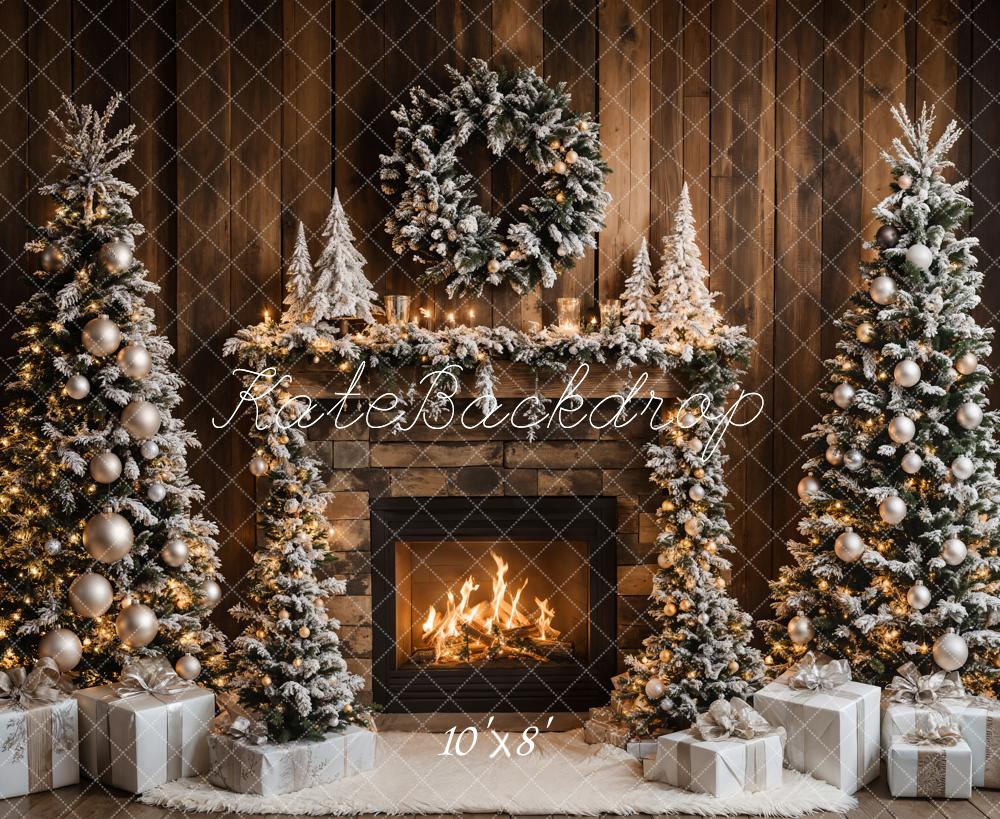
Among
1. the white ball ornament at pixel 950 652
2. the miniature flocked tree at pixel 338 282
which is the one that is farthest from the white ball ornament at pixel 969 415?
the miniature flocked tree at pixel 338 282

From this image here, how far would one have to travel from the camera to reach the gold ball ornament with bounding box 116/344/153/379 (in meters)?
3.51

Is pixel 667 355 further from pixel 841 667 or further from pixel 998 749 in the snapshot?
pixel 998 749

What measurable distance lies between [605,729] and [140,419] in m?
2.23

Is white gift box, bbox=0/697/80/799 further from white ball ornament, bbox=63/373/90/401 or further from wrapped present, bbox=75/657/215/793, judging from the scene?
white ball ornament, bbox=63/373/90/401

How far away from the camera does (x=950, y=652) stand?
3457mm

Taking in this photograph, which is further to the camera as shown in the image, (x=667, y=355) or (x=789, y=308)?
(x=789, y=308)

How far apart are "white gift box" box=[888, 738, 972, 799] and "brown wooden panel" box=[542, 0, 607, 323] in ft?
7.21

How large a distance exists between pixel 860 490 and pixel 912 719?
2.85ft

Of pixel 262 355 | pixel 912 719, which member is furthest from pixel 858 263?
pixel 262 355

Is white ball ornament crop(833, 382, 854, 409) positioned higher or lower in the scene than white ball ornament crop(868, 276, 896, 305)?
lower

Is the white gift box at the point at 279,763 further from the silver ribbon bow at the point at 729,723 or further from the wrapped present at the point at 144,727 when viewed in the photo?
the silver ribbon bow at the point at 729,723

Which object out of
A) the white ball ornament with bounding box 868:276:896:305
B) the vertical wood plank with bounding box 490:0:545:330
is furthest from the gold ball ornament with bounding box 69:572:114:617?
the white ball ornament with bounding box 868:276:896:305

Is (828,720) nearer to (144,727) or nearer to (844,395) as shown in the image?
(844,395)

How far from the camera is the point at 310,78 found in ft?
13.3
